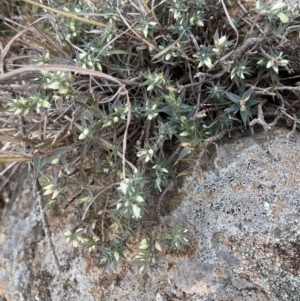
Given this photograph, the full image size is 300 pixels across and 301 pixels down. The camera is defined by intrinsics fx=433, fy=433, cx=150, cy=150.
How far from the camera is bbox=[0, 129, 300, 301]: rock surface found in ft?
5.05

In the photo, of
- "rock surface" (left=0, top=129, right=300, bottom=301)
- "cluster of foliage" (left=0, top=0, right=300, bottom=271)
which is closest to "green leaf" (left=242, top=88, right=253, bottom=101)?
"cluster of foliage" (left=0, top=0, right=300, bottom=271)

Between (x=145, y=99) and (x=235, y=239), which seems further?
(x=145, y=99)

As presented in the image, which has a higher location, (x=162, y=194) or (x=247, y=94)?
(x=247, y=94)

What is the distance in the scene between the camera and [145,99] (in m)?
1.71

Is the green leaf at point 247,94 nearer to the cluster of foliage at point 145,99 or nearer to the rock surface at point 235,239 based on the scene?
the cluster of foliage at point 145,99

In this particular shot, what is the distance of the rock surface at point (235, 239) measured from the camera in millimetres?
1539

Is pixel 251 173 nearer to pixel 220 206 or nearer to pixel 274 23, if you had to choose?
pixel 220 206

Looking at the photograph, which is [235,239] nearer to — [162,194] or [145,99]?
[162,194]

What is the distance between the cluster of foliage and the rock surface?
90 mm

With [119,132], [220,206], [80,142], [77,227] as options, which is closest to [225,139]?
[220,206]

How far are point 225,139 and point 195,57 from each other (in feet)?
1.15

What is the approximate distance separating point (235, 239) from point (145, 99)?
64cm

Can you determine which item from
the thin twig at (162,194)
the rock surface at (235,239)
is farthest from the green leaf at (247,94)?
the thin twig at (162,194)

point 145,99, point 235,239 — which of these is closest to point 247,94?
point 145,99
